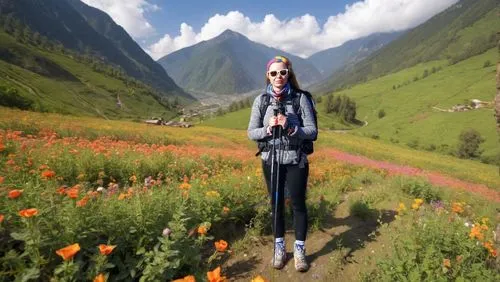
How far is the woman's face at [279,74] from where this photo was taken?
16.1ft

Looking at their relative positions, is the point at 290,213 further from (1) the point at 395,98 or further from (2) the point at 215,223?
(1) the point at 395,98

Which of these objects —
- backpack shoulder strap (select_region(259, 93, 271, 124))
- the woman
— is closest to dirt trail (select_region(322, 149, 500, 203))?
the woman

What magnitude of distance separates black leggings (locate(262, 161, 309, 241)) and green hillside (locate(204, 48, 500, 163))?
102 m

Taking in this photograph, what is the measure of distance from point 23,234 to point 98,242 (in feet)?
2.87

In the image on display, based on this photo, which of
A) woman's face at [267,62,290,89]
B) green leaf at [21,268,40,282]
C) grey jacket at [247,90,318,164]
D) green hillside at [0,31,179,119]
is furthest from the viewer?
green hillside at [0,31,179,119]

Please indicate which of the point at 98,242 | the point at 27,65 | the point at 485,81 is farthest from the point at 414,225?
the point at 485,81

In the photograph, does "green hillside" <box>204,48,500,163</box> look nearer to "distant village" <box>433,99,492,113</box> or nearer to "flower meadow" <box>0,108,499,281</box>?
"distant village" <box>433,99,492,113</box>

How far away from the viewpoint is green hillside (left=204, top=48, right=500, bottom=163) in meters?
107

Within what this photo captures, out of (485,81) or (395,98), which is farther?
(395,98)

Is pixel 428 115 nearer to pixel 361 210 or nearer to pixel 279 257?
pixel 361 210

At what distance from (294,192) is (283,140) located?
31.3 inches

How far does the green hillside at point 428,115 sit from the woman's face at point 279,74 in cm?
10206

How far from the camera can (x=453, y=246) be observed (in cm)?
462

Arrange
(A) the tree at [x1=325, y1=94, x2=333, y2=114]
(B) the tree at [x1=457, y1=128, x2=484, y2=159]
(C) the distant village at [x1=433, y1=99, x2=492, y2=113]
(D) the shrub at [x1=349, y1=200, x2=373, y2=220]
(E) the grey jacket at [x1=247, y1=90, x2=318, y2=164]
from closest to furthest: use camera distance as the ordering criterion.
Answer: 1. (E) the grey jacket at [x1=247, y1=90, x2=318, y2=164]
2. (D) the shrub at [x1=349, y1=200, x2=373, y2=220]
3. (B) the tree at [x1=457, y1=128, x2=484, y2=159]
4. (C) the distant village at [x1=433, y1=99, x2=492, y2=113]
5. (A) the tree at [x1=325, y1=94, x2=333, y2=114]
